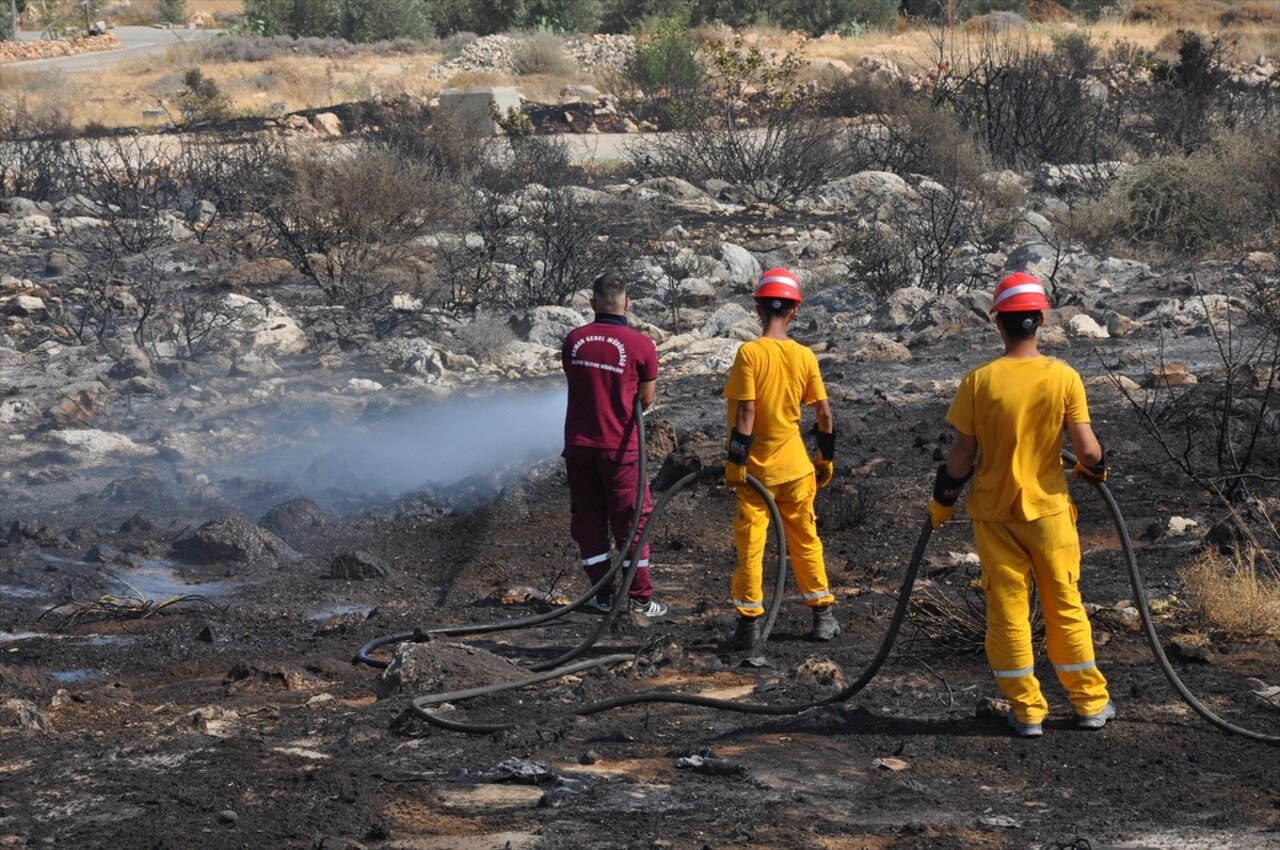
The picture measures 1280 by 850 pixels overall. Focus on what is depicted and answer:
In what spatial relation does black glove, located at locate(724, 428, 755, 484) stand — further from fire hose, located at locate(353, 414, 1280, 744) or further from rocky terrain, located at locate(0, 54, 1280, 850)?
rocky terrain, located at locate(0, 54, 1280, 850)

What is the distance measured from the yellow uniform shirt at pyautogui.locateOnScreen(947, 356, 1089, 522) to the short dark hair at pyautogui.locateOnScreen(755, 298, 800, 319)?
1323 millimetres

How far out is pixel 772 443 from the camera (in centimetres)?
648

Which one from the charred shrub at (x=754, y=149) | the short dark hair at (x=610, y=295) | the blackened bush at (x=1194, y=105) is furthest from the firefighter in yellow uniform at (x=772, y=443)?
the blackened bush at (x=1194, y=105)

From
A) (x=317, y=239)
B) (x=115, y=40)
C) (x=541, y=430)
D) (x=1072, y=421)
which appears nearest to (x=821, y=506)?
(x=541, y=430)

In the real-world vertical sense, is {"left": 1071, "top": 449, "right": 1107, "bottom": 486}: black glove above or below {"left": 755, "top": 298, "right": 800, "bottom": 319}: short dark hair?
below

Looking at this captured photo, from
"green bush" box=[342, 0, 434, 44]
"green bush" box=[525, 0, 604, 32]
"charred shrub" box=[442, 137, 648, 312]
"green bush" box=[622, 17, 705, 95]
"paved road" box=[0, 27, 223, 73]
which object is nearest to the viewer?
"charred shrub" box=[442, 137, 648, 312]

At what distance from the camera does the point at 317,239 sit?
16.3 metres

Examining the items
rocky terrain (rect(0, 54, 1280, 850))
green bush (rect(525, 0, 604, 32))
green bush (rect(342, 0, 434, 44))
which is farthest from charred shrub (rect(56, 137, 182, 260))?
green bush (rect(342, 0, 434, 44))

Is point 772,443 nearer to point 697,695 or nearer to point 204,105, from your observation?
point 697,695

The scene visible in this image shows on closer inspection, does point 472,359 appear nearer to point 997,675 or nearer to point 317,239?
point 317,239

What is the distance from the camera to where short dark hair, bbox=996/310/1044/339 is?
5141 millimetres

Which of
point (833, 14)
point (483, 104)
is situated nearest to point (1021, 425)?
point (483, 104)

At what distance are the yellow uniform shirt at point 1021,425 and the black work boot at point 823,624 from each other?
163 cm

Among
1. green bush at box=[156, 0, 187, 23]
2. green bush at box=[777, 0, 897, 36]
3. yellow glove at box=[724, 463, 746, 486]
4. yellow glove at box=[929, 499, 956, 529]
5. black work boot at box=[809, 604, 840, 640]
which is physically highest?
green bush at box=[156, 0, 187, 23]
